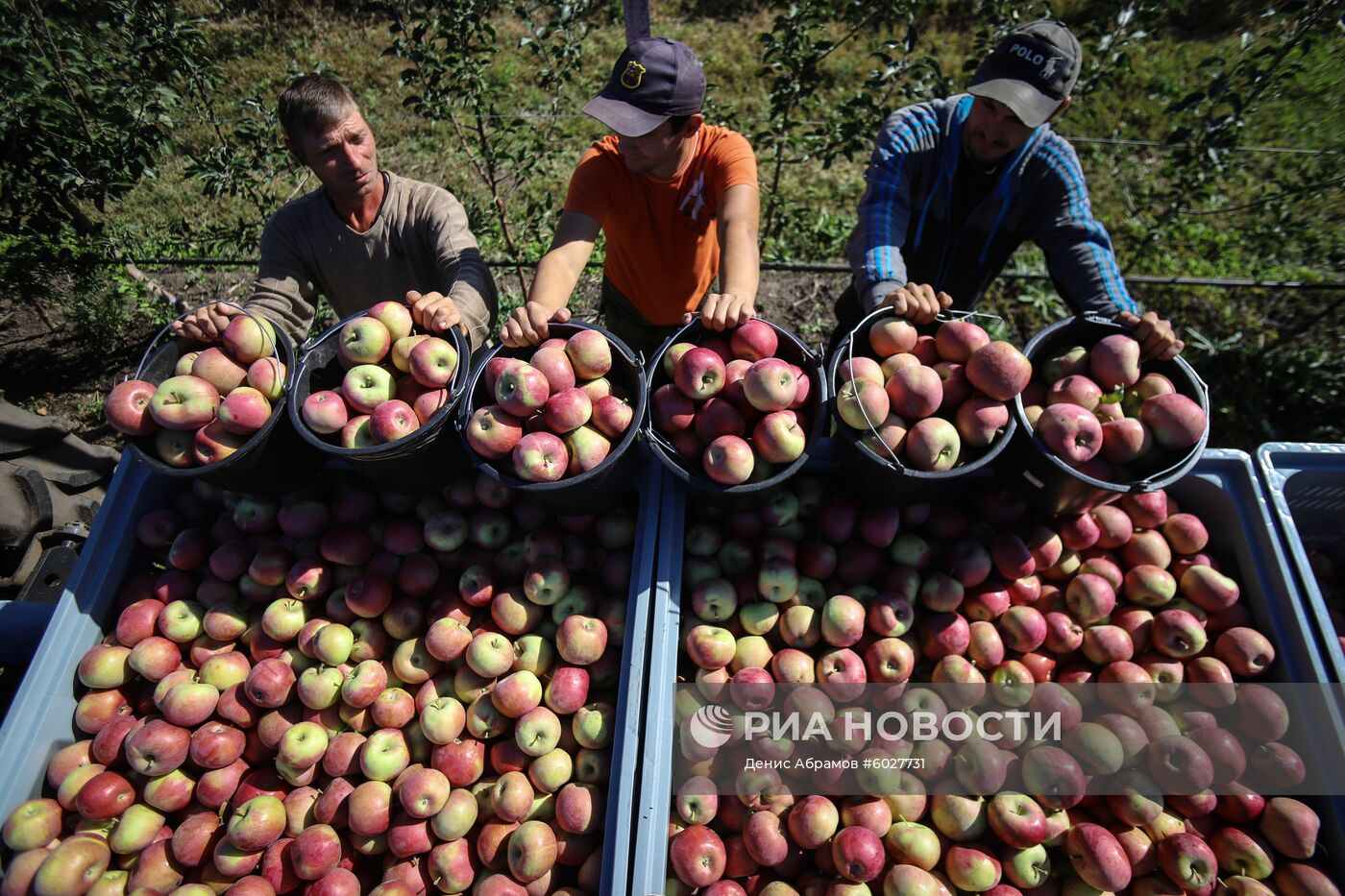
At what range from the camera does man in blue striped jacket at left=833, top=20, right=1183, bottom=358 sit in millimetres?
2215

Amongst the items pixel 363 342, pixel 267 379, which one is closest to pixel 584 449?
pixel 363 342

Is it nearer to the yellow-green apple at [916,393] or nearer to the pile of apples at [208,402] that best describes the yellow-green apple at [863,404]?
the yellow-green apple at [916,393]

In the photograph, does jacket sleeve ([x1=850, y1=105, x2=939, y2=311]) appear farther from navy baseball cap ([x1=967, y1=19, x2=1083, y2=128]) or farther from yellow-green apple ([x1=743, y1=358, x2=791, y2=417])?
yellow-green apple ([x1=743, y1=358, x2=791, y2=417])

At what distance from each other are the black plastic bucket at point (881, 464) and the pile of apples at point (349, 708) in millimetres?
787

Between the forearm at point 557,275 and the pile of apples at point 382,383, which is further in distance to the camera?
the forearm at point 557,275

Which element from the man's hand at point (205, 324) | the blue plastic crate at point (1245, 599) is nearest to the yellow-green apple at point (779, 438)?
the blue plastic crate at point (1245, 599)

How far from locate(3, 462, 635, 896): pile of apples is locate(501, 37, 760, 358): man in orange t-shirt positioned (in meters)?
0.81

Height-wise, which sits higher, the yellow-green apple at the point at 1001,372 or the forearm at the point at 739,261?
the forearm at the point at 739,261

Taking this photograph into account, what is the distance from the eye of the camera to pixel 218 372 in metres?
2.02

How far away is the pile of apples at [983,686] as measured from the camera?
173 cm

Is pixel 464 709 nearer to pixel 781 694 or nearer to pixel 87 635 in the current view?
pixel 781 694

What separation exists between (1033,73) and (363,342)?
2.41 metres

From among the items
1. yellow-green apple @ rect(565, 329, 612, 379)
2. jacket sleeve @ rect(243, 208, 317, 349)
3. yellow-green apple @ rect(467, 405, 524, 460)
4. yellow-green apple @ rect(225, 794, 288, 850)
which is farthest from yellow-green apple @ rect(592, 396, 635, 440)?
jacket sleeve @ rect(243, 208, 317, 349)

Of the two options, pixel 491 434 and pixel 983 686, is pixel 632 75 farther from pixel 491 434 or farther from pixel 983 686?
pixel 983 686
